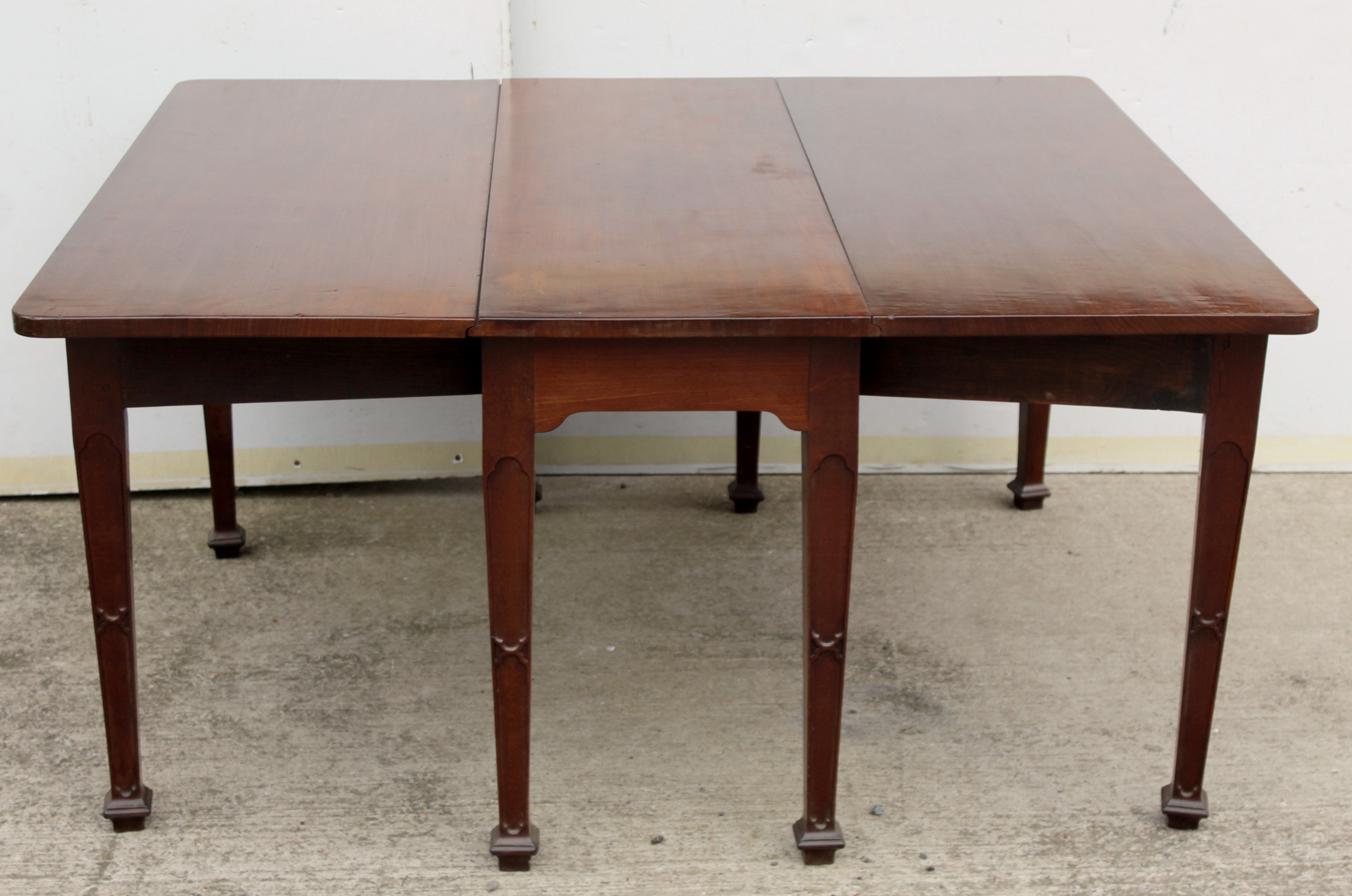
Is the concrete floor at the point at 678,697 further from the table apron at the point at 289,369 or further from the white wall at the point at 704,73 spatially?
the table apron at the point at 289,369

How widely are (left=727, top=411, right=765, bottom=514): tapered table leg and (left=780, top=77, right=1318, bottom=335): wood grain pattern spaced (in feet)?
2.67

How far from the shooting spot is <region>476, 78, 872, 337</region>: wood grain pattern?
63.0 inches

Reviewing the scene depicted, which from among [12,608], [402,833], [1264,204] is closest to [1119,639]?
[1264,204]

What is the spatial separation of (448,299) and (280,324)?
199 mm

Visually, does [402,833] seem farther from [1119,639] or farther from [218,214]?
[1119,639]

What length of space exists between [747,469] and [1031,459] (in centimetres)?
64

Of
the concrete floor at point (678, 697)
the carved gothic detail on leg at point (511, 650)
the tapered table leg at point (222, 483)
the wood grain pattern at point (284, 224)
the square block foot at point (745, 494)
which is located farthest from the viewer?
the square block foot at point (745, 494)

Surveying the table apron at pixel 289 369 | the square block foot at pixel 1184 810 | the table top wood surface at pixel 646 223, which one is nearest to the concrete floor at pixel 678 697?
the square block foot at pixel 1184 810

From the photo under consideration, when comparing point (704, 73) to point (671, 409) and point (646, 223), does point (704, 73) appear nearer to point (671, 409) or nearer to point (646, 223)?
point (646, 223)

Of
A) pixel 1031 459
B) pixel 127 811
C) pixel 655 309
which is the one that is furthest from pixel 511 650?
pixel 1031 459

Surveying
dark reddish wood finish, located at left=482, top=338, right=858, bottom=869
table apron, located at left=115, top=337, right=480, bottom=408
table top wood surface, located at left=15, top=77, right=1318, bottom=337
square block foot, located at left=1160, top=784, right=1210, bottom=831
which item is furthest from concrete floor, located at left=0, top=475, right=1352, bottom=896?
table top wood surface, located at left=15, top=77, right=1318, bottom=337

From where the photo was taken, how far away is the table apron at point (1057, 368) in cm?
174

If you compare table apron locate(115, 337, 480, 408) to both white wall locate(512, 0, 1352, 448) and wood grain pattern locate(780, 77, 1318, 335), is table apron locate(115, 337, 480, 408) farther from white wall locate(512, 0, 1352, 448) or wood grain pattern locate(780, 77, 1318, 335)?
white wall locate(512, 0, 1352, 448)

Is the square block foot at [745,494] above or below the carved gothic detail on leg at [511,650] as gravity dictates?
below
